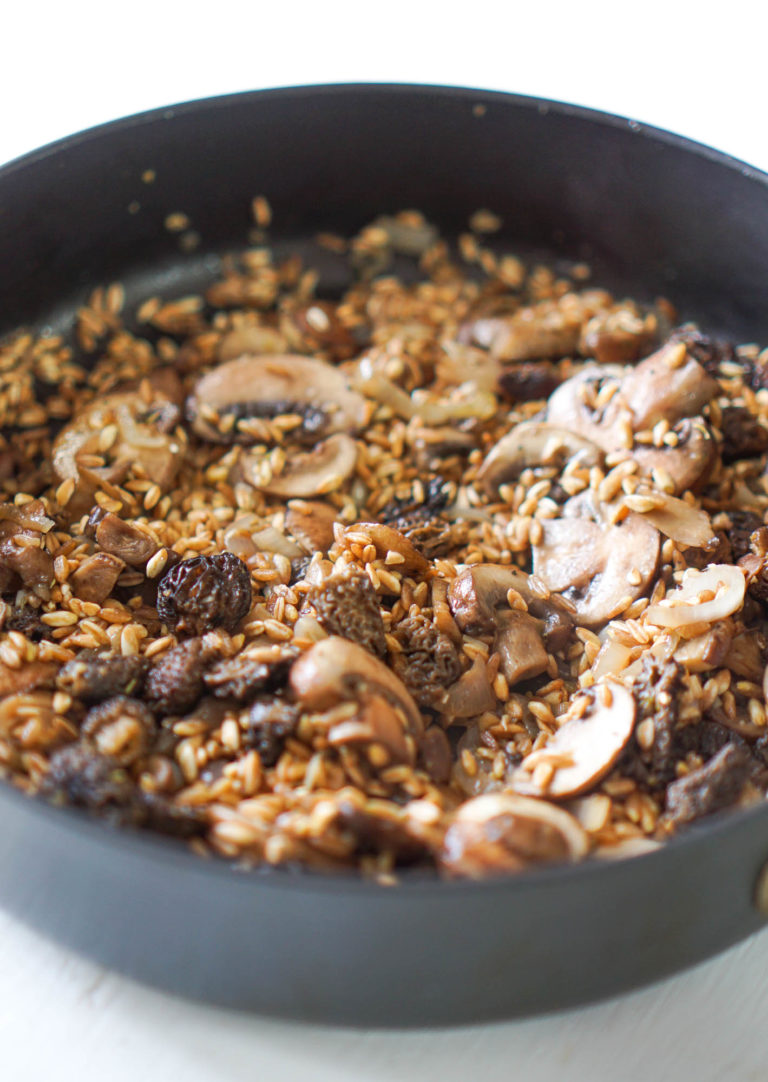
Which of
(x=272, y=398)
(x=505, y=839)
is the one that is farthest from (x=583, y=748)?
(x=272, y=398)

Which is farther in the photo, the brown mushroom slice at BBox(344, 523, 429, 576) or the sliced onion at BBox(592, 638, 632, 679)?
the brown mushroom slice at BBox(344, 523, 429, 576)

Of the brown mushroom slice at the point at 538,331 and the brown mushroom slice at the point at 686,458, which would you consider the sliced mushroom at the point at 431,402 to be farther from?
the brown mushroom slice at the point at 686,458

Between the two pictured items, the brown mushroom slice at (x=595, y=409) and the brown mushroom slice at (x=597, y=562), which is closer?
the brown mushroom slice at (x=597, y=562)

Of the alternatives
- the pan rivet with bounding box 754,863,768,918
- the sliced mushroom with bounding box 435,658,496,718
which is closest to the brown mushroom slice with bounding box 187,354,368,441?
the sliced mushroom with bounding box 435,658,496,718

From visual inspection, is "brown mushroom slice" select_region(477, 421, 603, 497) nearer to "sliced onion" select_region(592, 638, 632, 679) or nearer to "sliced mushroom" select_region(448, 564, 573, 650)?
"sliced mushroom" select_region(448, 564, 573, 650)

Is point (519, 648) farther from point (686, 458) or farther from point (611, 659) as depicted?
point (686, 458)

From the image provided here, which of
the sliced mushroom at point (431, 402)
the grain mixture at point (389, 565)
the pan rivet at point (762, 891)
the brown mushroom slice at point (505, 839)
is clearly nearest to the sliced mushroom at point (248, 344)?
the grain mixture at point (389, 565)
